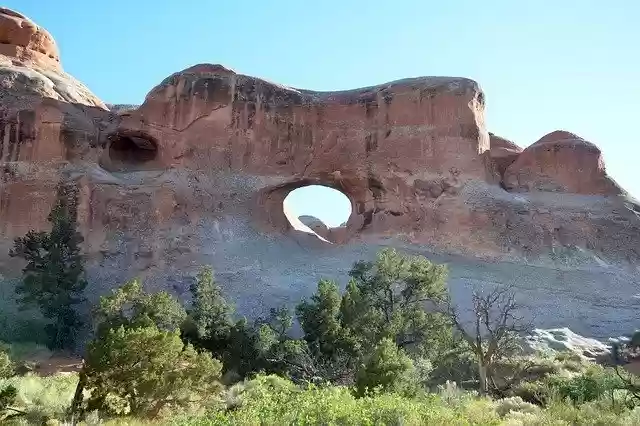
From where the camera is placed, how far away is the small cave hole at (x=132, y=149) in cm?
3306

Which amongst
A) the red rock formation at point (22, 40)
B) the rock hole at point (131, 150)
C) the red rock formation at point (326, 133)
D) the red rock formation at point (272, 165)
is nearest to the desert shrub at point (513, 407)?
the red rock formation at point (272, 165)

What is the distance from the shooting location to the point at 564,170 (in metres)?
33.0

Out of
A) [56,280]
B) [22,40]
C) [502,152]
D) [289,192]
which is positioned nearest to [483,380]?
[56,280]

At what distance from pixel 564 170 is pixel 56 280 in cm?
2667

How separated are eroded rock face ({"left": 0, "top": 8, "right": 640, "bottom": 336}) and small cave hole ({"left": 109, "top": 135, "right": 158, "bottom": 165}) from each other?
12 cm

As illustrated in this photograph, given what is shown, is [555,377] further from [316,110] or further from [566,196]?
[316,110]

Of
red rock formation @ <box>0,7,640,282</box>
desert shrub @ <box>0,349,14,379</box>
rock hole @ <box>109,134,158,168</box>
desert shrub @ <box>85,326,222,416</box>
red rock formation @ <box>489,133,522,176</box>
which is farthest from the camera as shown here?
red rock formation @ <box>489,133,522,176</box>

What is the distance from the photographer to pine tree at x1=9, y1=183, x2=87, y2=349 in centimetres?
2239

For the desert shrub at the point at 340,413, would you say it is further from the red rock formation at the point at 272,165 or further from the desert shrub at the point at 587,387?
the red rock formation at the point at 272,165

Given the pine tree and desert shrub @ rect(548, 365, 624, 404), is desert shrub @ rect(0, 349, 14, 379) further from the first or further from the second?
desert shrub @ rect(548, 365, 624, 404)

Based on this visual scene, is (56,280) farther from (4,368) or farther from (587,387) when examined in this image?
(587,387)

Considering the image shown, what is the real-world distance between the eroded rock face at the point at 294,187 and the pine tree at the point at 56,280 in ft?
8.13

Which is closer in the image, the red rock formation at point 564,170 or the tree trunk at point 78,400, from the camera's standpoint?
the tree trunk at point 78,400

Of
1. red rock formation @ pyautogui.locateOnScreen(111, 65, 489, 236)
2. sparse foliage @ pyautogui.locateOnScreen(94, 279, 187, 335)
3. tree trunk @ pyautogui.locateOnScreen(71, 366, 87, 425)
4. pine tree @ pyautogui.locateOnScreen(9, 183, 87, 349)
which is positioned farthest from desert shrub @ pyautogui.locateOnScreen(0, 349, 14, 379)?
red rock formation @ pyautogui.locateOnScreen(111, 65, 489, 236)
